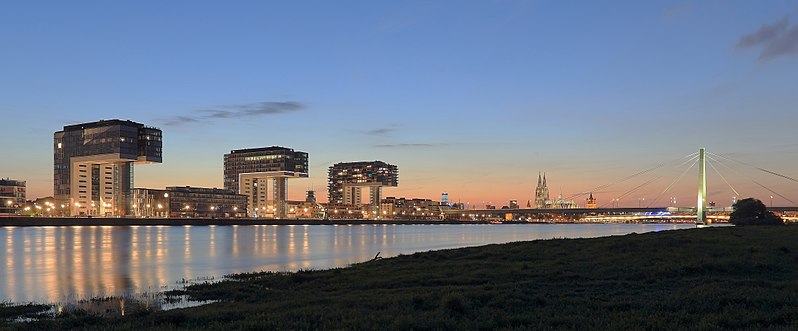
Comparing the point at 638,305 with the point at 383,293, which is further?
the point at 383,293

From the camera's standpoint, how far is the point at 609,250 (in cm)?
4319

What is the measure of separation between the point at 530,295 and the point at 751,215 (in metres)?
117

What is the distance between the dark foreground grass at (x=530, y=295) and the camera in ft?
56.3

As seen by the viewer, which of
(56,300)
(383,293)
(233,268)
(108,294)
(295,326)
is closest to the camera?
(295,326)

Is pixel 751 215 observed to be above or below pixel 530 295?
below

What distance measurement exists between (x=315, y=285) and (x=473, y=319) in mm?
16926

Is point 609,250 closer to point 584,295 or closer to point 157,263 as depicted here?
point 584,295

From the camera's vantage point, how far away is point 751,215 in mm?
122438

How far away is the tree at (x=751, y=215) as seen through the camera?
11812 centimetres

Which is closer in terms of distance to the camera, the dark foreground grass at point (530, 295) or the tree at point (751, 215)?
the dark foreground grass at point (530, 295)

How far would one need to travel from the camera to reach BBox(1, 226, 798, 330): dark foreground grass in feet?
56.3

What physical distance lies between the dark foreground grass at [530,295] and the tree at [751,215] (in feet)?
276

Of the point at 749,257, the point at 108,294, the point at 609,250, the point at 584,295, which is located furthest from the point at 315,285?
the point at 749,257

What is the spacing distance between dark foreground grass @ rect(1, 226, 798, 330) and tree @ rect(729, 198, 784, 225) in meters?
84.2
